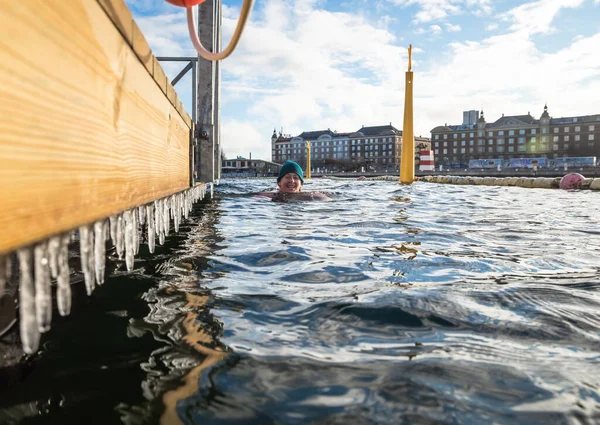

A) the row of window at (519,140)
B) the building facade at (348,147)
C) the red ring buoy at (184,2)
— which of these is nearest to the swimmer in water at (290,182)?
the red ring buoy at (184,2)

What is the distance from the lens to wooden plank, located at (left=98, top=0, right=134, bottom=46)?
63.9 inches

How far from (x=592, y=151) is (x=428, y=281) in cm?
9890

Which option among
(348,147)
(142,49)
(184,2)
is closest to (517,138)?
(348,147)

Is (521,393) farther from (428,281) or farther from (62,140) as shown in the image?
(62,140)

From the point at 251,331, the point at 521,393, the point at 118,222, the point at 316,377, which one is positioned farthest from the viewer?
the point at 118,222

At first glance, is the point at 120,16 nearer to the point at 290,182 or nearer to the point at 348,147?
the point at 290,182

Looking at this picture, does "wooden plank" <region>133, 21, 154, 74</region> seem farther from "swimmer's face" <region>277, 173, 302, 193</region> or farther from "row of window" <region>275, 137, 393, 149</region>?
"row of window" <region>275, 137, 393, 149</region>

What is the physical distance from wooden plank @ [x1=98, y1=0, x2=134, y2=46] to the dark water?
1186mm

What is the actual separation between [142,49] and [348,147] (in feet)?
369

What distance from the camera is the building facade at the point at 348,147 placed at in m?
105

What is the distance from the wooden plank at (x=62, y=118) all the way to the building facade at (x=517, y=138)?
284ft

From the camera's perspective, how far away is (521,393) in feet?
4.24

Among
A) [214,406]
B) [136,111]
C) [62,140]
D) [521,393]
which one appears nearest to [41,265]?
[62,140]

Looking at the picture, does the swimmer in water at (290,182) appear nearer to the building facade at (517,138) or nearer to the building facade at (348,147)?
the building facade at (517,138)
